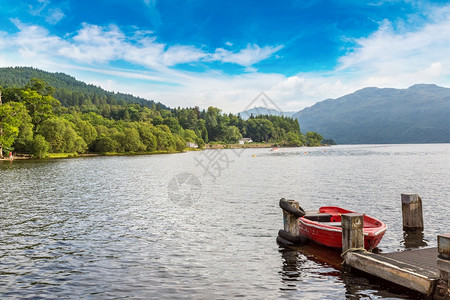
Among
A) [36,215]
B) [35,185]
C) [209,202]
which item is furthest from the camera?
[35,185]

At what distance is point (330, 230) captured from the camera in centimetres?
1864

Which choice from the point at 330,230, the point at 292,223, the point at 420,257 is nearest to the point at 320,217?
the point at 292,223

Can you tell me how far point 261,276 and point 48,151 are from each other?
448 feet

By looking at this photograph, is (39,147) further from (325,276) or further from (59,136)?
(325,276)

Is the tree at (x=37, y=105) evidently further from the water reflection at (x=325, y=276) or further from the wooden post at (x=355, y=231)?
the wooden post at (x=355, y=231)

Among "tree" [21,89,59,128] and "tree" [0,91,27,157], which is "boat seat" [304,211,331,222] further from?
"tree" [21,89,59,128]

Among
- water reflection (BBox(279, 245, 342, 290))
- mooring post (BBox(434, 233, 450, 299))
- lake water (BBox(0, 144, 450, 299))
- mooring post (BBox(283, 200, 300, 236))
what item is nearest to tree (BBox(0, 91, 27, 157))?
lake water (BBox(0, 144, 450, 299))

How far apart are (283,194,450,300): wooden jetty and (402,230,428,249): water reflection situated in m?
3.40

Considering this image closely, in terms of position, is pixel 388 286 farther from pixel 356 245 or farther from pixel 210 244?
pixel 210 244

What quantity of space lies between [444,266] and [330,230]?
23.8ft

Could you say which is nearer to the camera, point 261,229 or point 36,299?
point 36,299

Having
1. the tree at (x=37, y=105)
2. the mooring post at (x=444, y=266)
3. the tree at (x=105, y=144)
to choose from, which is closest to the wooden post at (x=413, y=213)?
the mooring post at (x=444, y=266)

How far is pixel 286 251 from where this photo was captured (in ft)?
63.7

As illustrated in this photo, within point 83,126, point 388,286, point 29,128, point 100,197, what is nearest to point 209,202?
point 100,197
